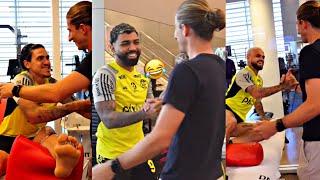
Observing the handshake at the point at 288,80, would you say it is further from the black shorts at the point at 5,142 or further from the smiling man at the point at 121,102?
the black shorts at the point at 5,142

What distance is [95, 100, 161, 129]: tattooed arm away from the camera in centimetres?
151

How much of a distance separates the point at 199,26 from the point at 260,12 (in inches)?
57.5

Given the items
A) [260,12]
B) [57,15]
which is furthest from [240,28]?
[57,15]

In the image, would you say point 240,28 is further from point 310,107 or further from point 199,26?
point 199,26

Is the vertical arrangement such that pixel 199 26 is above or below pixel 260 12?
below

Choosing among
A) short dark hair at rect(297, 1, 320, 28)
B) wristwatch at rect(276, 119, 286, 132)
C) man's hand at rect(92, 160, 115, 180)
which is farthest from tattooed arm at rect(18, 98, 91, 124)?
short dark hair at rect(297, 1, 320, 28)

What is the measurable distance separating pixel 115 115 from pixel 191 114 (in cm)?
34

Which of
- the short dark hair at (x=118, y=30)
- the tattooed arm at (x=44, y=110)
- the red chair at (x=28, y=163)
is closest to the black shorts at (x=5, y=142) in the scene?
the tattooed arm at (x=44, y=110)

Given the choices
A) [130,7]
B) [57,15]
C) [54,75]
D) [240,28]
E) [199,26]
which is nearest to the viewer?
[199,26]

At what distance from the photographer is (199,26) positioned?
144 centimetres

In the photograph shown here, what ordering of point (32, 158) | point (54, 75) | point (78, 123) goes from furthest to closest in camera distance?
point (54, 75)
point (78, 123)
point (32, 158)

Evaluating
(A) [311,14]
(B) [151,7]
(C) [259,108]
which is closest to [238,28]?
(C) [259,108]

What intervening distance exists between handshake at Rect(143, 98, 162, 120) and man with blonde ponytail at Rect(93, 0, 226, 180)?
121 mm

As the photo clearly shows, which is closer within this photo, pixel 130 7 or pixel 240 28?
pixel 130 7
